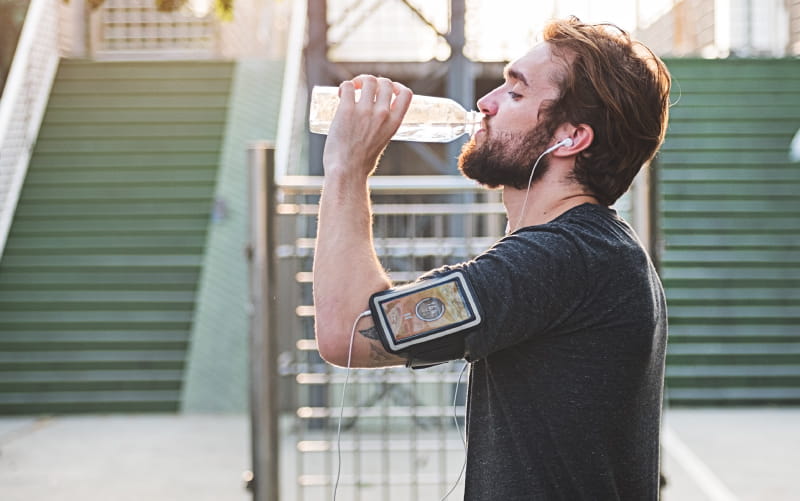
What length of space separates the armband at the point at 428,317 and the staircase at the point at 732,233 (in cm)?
672

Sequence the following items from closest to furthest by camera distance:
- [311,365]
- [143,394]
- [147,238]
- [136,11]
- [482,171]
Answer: [482,171], [311,365], [143,394], [147,238], [136,11]

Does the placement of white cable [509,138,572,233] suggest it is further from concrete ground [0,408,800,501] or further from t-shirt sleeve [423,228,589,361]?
concrete ground [0,408,800,501]

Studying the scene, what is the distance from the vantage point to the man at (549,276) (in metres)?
1.66

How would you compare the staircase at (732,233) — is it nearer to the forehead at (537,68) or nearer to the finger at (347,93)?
the forehead at (537,68)

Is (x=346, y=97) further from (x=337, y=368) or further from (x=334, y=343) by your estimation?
(x=337, y=368)

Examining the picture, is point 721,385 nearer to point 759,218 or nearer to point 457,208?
point 759,218

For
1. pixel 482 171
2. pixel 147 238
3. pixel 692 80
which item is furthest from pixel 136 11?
pixel 482 171

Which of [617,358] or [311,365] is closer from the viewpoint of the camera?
[617,358]

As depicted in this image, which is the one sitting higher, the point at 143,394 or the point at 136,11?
the point at 136,11

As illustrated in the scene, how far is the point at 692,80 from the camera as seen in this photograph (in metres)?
9.33

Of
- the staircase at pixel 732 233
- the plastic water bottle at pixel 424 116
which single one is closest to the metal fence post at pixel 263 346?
the plastic water bottle at pixel 424 116

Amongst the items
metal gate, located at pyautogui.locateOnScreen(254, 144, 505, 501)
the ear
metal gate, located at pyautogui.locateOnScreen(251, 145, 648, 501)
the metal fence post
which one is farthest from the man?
metal gate, located at pyautogui.locateOnScreen(254, 144, 505, 501)

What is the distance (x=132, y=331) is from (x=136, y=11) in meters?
4.96

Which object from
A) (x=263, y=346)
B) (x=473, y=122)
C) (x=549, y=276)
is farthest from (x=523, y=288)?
(x=263, y=346)
